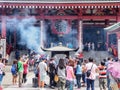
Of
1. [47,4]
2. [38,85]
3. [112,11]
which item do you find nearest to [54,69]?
[38,85]

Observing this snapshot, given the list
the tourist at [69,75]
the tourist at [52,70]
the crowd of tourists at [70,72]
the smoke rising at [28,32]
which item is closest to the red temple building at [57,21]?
the smoke rising at [28,32]

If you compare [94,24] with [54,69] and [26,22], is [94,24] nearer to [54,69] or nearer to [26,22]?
[26,22]

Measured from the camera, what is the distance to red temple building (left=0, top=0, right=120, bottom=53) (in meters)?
31.0

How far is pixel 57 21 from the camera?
108 feet

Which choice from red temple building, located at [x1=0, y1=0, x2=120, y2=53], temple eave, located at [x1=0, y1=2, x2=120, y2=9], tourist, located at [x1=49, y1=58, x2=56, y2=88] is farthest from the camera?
red temple building, located at [x1=0, y1=0, x2=120, y2=53]

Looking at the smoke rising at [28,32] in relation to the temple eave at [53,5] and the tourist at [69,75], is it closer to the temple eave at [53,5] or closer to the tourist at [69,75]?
the temple eave at [53,5]

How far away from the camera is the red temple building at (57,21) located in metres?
31.0

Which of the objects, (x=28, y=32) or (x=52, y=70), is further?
(x=28, y=32)

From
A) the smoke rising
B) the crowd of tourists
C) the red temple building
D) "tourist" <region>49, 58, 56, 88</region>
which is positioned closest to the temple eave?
the red temple building

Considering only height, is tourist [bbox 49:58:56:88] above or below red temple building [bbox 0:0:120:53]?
below

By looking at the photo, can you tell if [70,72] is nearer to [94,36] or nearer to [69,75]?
[69,75]

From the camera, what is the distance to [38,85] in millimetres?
19141

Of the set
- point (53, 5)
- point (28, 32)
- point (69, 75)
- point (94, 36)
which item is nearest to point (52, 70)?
point (69, 75)

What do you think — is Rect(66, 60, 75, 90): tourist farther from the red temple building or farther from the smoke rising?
the smoke rising
